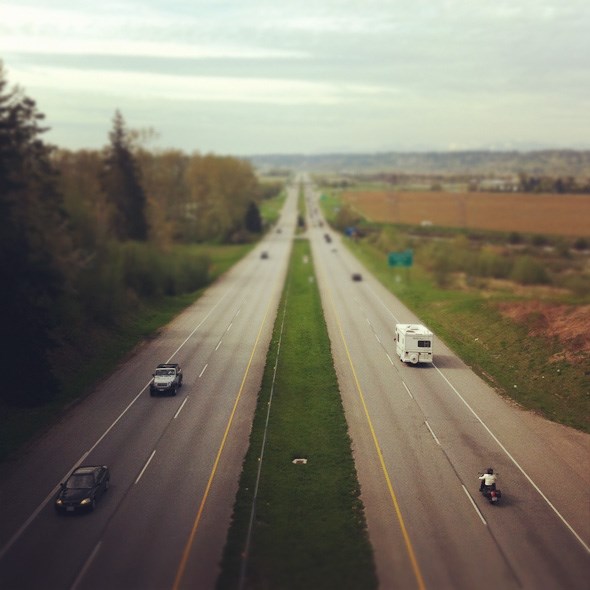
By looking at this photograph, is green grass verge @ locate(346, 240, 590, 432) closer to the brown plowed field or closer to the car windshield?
the car windshield

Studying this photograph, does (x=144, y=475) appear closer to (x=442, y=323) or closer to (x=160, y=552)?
(x=160, y=552)

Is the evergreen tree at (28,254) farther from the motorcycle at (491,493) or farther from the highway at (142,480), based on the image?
the motorcycle at (491,493)

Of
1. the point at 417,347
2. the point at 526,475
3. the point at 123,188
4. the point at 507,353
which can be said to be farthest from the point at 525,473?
the point at 123,188

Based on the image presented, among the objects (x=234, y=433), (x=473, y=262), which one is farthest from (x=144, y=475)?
(x=473, y=262)

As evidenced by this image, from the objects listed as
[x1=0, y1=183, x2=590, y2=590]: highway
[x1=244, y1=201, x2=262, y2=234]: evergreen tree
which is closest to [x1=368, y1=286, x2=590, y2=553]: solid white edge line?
[x1=0, y1=183, x2=590, y2=590]: highway

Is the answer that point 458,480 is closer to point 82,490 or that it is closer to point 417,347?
point 82,490
